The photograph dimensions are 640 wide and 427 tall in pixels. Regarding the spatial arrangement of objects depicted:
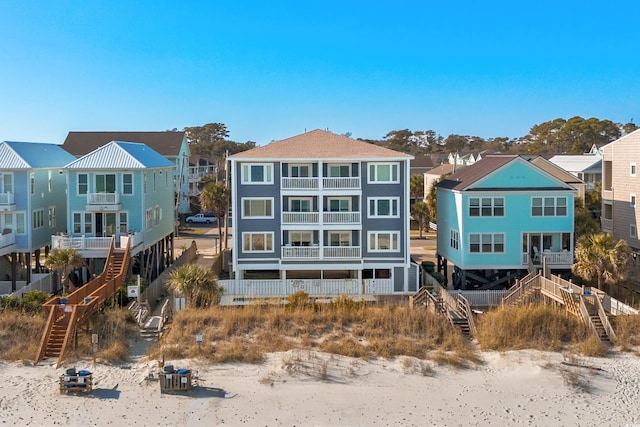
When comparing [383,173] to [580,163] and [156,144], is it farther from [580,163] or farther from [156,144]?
[156,144]

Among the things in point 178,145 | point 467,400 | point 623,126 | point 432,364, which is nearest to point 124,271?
point 432,364

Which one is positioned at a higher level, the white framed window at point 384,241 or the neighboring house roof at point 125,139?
the neighboring house roof at point 125,139

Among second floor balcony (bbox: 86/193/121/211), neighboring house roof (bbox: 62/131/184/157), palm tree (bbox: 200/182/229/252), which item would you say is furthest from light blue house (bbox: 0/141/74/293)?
neighboring house roof (bbox: 62/131/184/157)

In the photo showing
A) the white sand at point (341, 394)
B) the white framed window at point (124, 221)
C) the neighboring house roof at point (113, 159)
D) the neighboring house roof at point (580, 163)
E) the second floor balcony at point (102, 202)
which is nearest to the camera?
the white sand at point (341, 394)

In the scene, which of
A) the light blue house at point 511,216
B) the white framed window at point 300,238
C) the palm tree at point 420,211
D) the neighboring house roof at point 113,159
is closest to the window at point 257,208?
the white framed window at point 300,238

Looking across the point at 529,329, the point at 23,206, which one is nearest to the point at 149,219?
the point at 23,206

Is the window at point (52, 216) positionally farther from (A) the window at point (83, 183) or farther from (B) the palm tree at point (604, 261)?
(B) the palm tree at point (604, 261)
